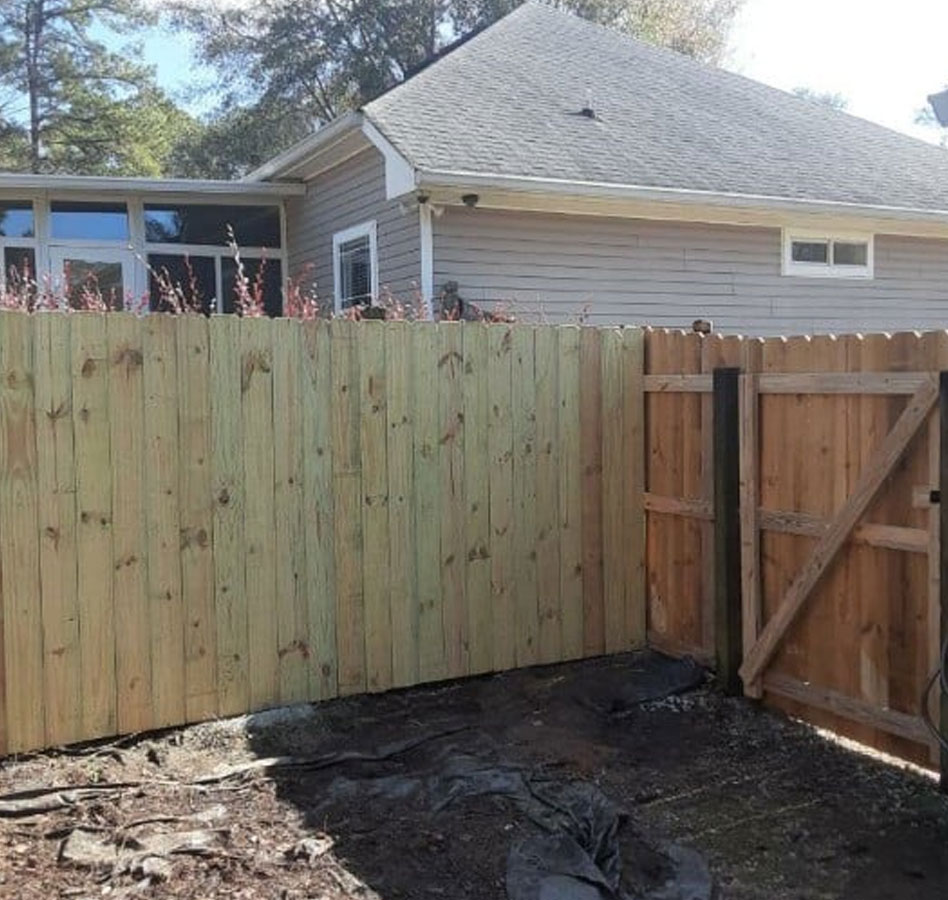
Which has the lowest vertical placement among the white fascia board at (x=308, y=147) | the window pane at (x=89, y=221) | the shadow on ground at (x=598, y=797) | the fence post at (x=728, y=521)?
the shadow on ground at (x=598, y=797)

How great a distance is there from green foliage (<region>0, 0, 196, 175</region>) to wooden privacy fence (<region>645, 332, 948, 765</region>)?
24.6 meters

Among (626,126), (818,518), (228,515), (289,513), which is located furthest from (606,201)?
(228,515)

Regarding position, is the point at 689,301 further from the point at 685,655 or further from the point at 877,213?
the point at 685,655

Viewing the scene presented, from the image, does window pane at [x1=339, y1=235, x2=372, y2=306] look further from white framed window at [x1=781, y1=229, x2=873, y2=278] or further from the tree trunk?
the tree trunk

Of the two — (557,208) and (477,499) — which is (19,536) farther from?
(557,208)

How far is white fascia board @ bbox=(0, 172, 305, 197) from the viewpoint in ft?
37.4

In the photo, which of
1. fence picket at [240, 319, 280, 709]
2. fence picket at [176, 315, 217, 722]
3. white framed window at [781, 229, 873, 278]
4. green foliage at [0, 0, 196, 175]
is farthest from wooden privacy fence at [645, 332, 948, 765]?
green foliage at [0, 0, 196, 175]

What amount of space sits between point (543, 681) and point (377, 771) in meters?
1.30

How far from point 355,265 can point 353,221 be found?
48 cm

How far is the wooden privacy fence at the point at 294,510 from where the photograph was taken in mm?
3996

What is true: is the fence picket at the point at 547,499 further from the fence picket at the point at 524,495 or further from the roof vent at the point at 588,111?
the roof vent at the point at 588,111

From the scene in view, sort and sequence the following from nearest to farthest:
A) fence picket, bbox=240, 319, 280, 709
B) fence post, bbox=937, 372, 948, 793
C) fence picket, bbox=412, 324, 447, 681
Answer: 1. fence post, bbox=937, 372, 948, 793
2. fence picket, bbox=240, 319, 280, 709
3. fence picket, bbox=412, 324, 447, 681

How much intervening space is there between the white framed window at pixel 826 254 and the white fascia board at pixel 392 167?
15.7ft

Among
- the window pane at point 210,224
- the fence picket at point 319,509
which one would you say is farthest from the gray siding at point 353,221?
the fence picket at point 319,509
